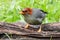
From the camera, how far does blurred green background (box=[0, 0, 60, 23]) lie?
5402 millimetres

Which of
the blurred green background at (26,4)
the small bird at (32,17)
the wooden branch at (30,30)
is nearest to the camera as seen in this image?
the wooden branch at (30,30)

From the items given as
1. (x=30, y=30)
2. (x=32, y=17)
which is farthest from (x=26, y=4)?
(x=30, y=30)

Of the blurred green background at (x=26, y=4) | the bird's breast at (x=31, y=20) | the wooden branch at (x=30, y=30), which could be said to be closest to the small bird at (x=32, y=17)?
the bird's breast at (x=31, y=20)

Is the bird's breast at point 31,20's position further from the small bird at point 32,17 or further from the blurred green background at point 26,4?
the blurred green background at point 26,4

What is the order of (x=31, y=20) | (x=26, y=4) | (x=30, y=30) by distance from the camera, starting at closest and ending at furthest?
(x=30, y=30)
(x=31, y=20)
(x=26, y=4)

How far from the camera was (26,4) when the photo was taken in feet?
19.2

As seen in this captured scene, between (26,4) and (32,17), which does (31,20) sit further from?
(26,4)

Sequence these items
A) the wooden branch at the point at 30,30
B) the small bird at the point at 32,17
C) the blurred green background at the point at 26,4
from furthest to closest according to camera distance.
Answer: the blurred green background at the point at 26,4 → the small bird at the point at 32,17 → the wooden branch at the point at 30,30

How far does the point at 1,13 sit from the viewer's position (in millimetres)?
5750

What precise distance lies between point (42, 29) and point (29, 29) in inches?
8.8

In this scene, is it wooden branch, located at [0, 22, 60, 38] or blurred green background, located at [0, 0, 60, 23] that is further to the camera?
blurred green background, located at [0, 0, 60, 23]

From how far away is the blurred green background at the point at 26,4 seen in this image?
5.40 meters

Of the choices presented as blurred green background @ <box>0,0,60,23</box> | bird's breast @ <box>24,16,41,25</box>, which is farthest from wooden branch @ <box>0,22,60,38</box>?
blurred green background @ <box>0,0,60,23</box>

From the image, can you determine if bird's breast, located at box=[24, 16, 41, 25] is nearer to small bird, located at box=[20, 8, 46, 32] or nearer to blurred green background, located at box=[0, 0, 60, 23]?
small bird, located at box=[20, 8, 46, 32]
